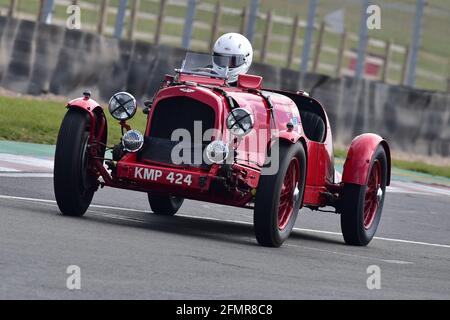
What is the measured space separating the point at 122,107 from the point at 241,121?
1150mm

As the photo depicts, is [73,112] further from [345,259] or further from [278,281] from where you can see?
[278,281]

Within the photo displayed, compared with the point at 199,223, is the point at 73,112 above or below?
above

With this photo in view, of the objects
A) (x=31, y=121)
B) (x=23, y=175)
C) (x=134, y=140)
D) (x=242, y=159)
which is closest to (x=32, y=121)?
(x=31, y=121)

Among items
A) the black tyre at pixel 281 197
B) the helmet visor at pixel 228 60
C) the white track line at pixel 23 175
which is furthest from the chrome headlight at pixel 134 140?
the white track line at pixel 23 175

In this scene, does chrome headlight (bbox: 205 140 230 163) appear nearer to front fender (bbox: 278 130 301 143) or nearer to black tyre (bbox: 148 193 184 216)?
front fender (bbox: 278 130 301 143)

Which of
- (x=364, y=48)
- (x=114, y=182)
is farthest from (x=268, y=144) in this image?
(x=364, y=48)

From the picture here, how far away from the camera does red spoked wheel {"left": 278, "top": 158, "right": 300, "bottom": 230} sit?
1157 cm

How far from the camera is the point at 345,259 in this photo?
11.2 meters

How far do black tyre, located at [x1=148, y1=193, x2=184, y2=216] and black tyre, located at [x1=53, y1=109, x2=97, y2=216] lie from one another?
1.68 metres

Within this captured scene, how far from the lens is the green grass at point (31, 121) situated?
763 inches

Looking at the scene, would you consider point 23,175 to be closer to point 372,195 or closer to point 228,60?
point 228,60

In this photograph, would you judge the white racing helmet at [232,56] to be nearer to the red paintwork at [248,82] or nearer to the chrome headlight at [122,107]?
the red paintwork at [248,82]

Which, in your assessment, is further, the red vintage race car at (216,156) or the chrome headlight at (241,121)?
the chrome headlight at (241,121)
